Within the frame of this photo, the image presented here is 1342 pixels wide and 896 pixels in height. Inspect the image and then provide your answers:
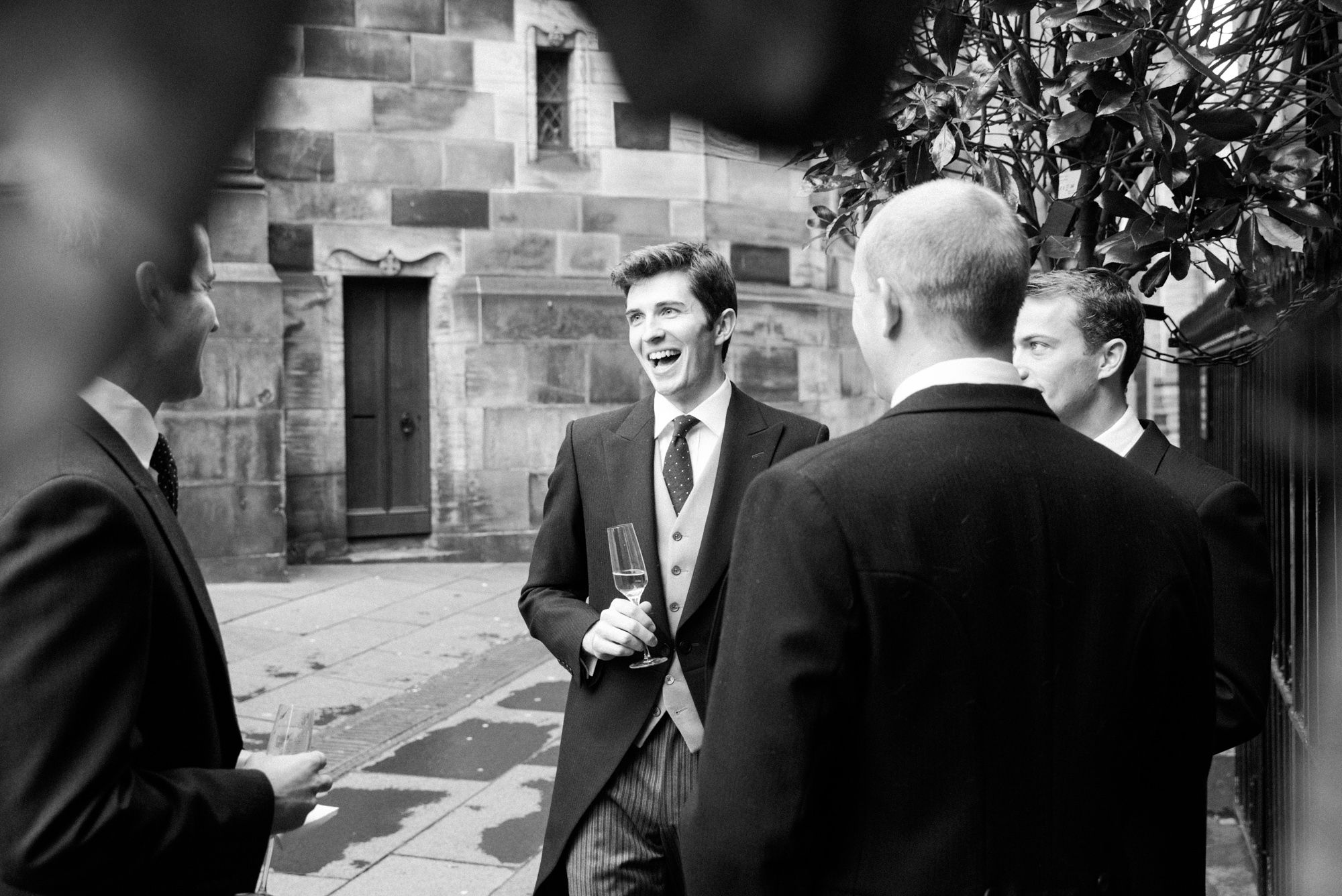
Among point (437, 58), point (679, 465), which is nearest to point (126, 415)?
point (437, 58)

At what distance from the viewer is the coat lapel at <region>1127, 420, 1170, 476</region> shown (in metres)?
2.55

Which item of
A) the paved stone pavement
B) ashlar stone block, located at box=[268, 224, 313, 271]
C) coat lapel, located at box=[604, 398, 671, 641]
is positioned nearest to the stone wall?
ashlar stone block, located at box=[268, 224, 313, 271]

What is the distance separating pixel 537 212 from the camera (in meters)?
10.2

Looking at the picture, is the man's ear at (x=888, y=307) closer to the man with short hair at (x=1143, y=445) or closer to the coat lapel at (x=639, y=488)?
the man with short hair at (x=1143, y=445)

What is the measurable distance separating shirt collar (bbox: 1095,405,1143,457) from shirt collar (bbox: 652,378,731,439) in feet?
2.65

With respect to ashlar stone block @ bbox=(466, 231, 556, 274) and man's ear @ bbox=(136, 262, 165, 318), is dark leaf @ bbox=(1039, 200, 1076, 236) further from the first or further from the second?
ashlar stone block @ bbox=(466, 231, 556, 274)

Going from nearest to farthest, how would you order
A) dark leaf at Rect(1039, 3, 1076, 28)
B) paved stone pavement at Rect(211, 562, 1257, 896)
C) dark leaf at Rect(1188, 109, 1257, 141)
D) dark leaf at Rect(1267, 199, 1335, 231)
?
dark leaf at Rect(1188, 109, 1257, 141) → dark leaf at Rect(1039, 3, 1076, 28) → dark leaf at Rect(1267, 199, 1335, 231) → paved stone pavement at Rect(211, 562, 1257, 896)

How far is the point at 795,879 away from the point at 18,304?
148 centimetres

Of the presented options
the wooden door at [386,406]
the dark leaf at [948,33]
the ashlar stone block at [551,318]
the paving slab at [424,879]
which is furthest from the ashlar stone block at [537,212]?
the dark leaf at [948,33]

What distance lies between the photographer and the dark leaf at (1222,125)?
1.25 meters

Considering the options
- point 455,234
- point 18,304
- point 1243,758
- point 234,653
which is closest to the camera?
point 18,304

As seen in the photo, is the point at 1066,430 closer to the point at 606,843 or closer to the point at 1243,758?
the point at 606,843

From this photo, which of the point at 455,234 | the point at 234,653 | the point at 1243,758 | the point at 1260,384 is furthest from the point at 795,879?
the point at 455,234

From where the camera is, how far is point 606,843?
2688 millimetres
